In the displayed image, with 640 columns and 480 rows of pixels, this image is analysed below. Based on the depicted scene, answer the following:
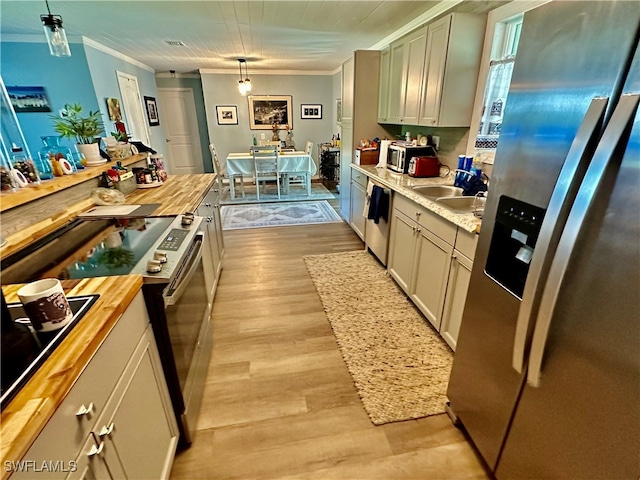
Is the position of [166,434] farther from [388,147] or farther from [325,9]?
[325,9]

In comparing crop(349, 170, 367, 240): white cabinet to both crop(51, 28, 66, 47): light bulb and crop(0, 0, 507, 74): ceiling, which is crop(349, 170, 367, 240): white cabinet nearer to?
crop(0, 0, 507, 74): ceiling

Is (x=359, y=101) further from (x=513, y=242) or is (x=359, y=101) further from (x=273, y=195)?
(x=513, y=242)

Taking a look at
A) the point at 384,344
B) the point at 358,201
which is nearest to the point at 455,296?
the point at 384,344

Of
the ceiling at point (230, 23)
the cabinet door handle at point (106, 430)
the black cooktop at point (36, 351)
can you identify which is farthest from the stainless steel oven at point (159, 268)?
the ceiling at point (230, 23)

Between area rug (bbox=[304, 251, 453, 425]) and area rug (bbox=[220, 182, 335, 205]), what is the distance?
9.16 ft

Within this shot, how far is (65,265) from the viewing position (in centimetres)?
128

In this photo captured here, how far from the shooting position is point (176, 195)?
2.37 m

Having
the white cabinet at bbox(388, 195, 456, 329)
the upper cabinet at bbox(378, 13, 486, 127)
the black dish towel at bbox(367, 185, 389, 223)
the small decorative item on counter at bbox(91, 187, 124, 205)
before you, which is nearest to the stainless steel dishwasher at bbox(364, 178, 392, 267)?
the black dish towel at bbox(367, 185, 389, 223)

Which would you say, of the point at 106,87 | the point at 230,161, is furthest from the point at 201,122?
the point at 106,87

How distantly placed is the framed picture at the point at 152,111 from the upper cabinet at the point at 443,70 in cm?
503

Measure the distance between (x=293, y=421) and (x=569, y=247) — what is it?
1.45 metres

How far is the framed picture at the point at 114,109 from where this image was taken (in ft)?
14.0

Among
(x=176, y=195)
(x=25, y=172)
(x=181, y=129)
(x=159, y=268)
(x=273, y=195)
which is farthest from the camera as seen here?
(x=181, y=129)

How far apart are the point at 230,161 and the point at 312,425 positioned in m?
4.69
